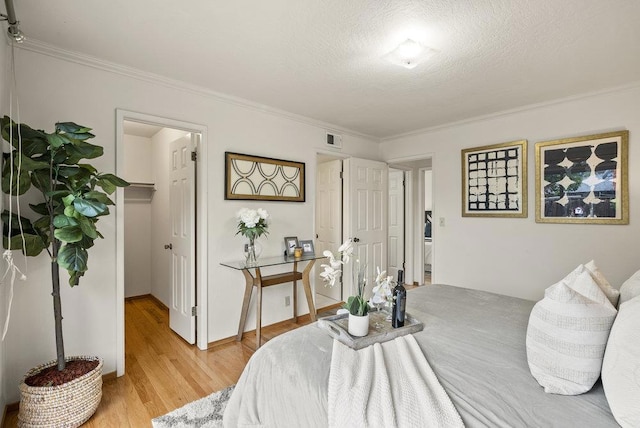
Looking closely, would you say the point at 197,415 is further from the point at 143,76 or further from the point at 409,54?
the point at 409,54

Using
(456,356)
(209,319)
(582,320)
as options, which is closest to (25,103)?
(209,319)

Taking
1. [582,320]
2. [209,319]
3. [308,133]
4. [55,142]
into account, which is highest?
[308,133]

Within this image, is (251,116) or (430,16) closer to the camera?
(430,16)

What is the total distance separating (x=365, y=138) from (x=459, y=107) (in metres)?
1.46

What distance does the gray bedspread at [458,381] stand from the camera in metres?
0.97

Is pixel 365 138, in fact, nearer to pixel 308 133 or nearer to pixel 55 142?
pixel 308 133

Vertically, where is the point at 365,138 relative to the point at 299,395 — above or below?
above

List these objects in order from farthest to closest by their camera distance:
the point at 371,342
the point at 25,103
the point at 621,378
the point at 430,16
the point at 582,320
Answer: the point at 25,103
the point at 430,16
the point at 371,342
the point at 582,320
the point at 621,378

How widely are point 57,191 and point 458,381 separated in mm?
2359

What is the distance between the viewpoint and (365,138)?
176 inches

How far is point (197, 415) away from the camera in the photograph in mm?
1915

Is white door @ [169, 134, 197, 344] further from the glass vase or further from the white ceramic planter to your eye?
the white ceramic planter

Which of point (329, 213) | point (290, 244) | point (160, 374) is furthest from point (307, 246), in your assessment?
point (160, 374)

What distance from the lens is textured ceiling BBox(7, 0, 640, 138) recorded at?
169cm
